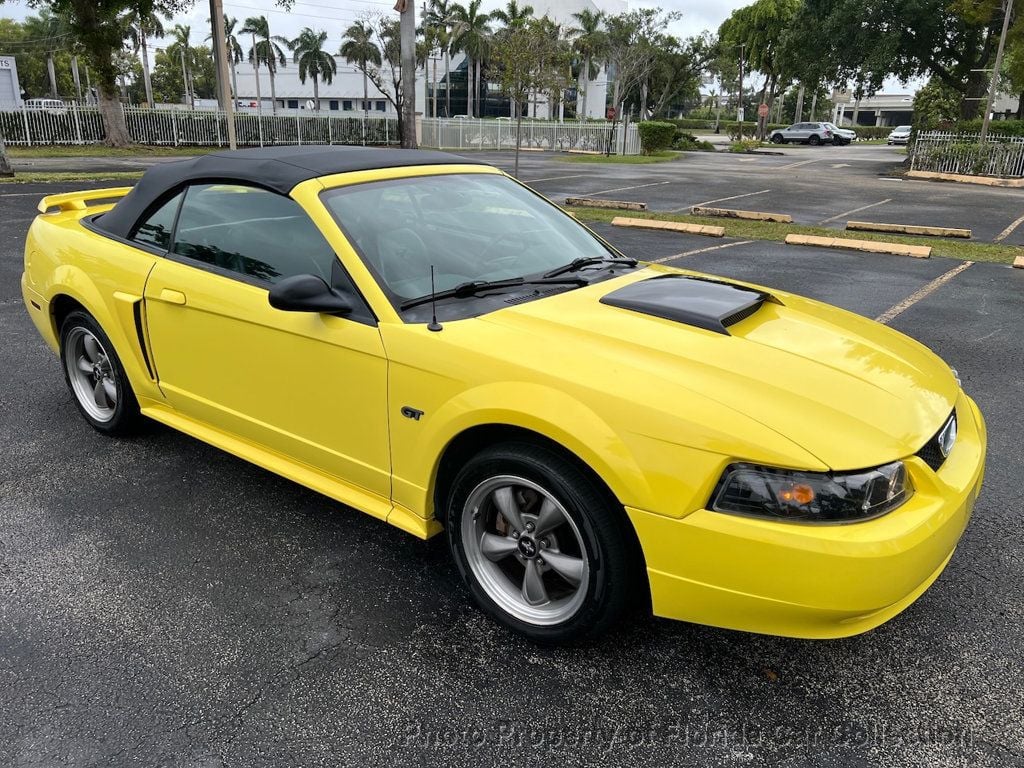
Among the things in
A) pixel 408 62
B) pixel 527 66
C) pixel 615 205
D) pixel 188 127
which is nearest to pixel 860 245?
pixel 615 205

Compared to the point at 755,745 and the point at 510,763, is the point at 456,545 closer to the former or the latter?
the point at 510,763

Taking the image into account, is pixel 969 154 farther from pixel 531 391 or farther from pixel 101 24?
pixel 101 24

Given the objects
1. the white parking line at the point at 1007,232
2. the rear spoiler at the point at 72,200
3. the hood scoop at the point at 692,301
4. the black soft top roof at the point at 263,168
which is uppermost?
the black soft top roof at the point at 263,168

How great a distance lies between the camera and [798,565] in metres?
2.06

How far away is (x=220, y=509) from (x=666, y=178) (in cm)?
2105

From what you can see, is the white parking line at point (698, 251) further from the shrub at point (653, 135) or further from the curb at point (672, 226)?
the shrub at point (653, 135)

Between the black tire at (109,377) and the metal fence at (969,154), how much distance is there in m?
26.7

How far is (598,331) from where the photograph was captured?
2.64 meters

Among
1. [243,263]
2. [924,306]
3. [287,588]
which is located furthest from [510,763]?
[924,306]

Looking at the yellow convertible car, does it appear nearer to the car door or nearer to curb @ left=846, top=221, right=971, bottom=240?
the car door

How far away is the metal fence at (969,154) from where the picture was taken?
2380 centimetres

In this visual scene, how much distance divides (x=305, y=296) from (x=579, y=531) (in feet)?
4.12

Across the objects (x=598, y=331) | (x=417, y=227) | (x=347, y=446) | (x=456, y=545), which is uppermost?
(x=417, y=227)

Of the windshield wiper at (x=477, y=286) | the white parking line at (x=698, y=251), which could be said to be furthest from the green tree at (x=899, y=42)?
the windshield wiper at (x=477, y=286)
